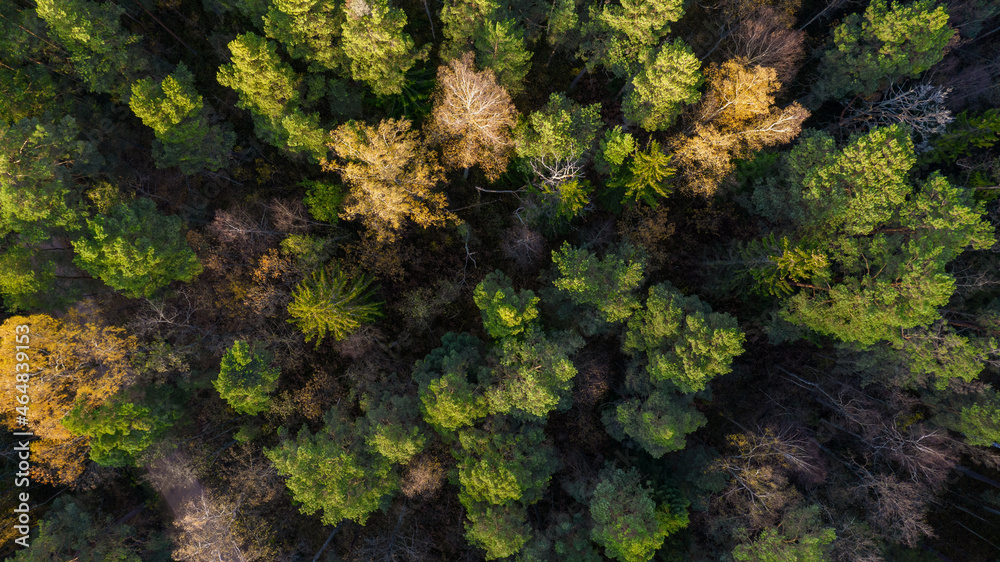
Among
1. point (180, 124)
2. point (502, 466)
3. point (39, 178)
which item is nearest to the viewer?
point (39, 178)

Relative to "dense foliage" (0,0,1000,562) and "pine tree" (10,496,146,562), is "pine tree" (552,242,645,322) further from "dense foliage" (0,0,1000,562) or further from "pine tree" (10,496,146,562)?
"pine tree" (10,496,146,562)

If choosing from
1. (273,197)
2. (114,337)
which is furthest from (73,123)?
(114,337)

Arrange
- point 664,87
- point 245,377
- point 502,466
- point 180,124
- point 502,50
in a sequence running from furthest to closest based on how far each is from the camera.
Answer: point 180,124 < point 502,50 < point 245,377 < point 664,87 < point 502,466

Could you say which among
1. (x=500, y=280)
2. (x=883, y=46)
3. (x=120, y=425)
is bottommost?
(x=120, y=425)

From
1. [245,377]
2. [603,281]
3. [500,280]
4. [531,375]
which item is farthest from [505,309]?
[245,377]

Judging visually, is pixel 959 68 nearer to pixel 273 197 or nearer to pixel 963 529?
pixel 963 529

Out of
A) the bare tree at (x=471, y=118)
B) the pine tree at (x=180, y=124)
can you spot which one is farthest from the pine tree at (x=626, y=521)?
the pine tree at (x=180, y=124)

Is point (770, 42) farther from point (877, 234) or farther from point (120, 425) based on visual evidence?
point (120, 425)

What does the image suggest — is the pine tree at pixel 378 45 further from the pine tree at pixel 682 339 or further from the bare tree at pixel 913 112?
the bare tree at pixel 913 112
